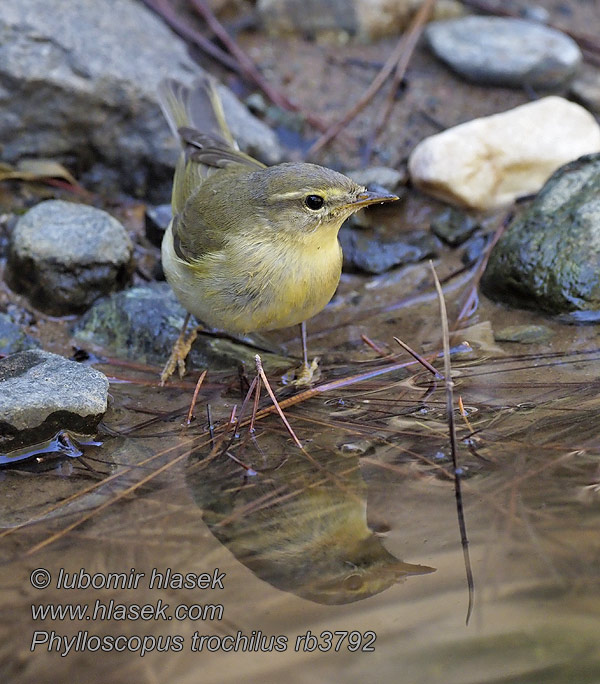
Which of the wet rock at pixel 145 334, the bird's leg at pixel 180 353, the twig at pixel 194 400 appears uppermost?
the twig at pixel 194 400

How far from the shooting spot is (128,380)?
4.93 m

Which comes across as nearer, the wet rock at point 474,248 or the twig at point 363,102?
the wet rock at point 474,248

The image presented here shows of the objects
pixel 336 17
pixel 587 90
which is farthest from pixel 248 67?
pixel 587 90

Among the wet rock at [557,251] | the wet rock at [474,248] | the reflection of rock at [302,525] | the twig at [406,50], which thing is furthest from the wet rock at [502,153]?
the reflection of rock at [302,525]

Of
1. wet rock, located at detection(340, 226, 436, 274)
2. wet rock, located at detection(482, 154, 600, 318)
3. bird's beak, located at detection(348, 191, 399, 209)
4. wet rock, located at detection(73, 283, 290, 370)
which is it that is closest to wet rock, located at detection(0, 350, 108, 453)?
wet rock, located at detection(73, 283, 290, 370)

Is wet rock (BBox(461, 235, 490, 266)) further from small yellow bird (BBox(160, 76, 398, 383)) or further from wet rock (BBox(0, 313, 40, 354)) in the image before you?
wet rock (BBox(0, 313, 40, 354))

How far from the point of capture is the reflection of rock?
2.99m

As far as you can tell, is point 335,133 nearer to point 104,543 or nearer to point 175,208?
point 175,208

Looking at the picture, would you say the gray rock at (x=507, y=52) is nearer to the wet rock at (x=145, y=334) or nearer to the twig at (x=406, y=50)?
the twig at (x=406, y=50)

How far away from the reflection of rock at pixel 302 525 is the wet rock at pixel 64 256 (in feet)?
7.83

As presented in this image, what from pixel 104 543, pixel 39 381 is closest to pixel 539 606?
pixel 104 543

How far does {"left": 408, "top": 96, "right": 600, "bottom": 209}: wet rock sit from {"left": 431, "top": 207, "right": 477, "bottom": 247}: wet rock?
0.14 metres

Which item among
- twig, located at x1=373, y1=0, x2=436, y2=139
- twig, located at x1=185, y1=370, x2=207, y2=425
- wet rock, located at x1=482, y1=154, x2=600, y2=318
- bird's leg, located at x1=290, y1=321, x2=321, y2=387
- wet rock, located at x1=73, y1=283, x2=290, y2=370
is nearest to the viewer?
twig, located at x1=185, y1=370, x2=207, y2=425

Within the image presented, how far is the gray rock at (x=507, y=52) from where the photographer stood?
727cm
